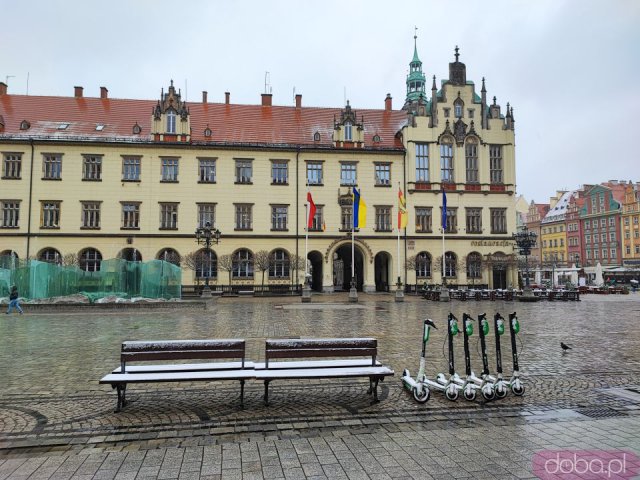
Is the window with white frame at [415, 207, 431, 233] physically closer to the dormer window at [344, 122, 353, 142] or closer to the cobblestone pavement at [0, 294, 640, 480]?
the dormer window at [344, 122, 353, 142]

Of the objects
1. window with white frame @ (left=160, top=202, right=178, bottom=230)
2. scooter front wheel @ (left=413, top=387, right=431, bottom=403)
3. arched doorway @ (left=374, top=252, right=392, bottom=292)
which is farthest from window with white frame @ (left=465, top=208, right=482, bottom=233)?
scooter front wheel @ (left=413, top=387, right=431, bottom=403)

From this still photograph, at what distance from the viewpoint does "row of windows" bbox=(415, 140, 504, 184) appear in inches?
1676

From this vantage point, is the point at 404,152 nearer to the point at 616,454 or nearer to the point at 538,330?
the point at 538,330

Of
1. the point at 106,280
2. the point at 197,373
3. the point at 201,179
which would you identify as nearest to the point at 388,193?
the point at 201,179

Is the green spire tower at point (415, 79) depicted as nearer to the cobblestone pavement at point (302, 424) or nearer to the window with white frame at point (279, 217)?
the window with white frame at point (279, 217)

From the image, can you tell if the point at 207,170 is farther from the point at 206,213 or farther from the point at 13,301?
the point at 13,301

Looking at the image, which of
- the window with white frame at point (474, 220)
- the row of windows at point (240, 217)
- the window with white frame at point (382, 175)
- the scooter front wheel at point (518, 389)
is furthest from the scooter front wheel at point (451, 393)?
the window with white frame at point (474, 220)

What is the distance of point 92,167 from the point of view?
3941cm

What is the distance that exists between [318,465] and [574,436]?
314cm

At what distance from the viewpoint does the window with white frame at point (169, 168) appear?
40.0 m

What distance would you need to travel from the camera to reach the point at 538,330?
51.9ft

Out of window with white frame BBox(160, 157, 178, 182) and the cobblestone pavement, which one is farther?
window with white frame BBox(160, 157, 178, 182)

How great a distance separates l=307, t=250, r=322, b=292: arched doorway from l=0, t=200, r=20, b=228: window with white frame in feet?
81.7

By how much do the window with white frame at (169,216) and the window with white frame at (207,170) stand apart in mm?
3309
